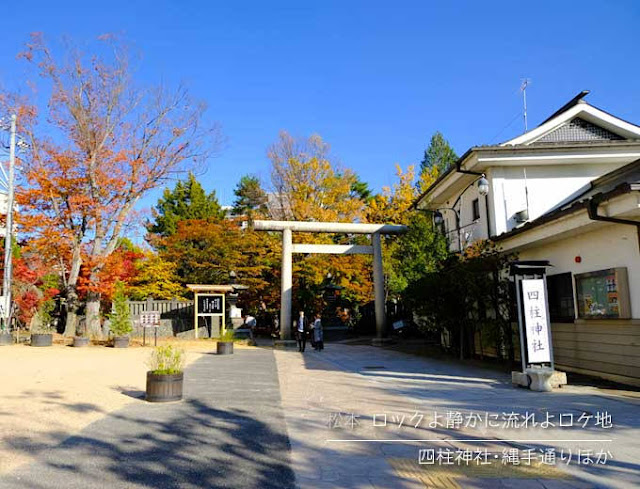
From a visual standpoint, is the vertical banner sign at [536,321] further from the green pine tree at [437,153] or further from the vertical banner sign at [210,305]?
the green pine tree at [437,153]

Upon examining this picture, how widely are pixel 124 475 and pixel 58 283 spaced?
28310mm

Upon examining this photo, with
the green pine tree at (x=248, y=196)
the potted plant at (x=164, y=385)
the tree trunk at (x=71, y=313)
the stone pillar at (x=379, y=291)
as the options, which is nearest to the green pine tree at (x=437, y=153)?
the green pine tree at (x=248, y=196)

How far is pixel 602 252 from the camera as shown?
1024cm

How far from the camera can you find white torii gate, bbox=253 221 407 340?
2073cm

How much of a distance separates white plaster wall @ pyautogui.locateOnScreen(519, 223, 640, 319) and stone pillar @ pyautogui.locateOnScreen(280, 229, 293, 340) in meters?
10.7

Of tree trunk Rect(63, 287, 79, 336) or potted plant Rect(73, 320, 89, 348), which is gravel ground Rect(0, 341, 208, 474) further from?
tree trunk Rect(63, 287, 79, 336)

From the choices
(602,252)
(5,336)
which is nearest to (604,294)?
(602,252)

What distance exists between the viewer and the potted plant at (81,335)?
20.5 m

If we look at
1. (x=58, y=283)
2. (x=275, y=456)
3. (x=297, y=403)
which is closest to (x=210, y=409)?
(x=297, y=403)

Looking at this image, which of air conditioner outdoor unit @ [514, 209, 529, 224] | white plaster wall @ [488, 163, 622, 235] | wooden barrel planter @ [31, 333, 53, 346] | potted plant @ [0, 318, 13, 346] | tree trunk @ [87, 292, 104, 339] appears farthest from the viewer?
tree trunk @ [87, 292, 104, 339]

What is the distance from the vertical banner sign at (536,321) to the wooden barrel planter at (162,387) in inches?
257

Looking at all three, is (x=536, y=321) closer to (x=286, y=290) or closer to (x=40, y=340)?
(x=286, y=290)

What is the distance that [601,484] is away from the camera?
432 cm

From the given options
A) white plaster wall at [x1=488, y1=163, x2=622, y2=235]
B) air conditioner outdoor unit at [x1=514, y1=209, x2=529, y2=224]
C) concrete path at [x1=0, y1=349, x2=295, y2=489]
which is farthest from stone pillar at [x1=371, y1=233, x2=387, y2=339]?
concrete path at [x1=0, y1=349, x2=295, y2=489]
